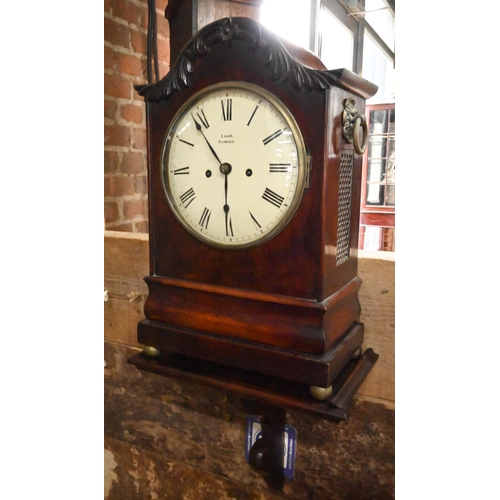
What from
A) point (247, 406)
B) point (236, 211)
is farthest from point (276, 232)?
point (247, 406)

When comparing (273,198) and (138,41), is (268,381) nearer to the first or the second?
(273,198)

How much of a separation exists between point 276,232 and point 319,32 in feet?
5.24

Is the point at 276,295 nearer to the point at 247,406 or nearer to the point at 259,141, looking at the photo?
the point at 259,141

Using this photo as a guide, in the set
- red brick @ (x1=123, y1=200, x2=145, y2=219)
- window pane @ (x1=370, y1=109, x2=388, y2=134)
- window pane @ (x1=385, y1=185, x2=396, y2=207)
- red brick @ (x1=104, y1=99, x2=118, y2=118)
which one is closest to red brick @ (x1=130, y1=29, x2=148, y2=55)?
red brick @ (x1=104, y1=99, x2=118, y2=118)

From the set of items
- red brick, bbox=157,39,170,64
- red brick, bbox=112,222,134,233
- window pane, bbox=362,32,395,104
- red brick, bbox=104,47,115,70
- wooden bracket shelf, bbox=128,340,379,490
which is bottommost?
wooden bracket shelf, bbox=128,340,379,490

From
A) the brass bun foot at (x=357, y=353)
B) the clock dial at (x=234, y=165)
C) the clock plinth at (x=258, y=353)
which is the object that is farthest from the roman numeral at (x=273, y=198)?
the brass bun foot at (x=357, y=353)

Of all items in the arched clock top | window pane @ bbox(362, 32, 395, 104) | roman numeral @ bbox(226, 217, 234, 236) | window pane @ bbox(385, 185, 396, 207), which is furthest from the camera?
window pane @ bbox(385, 185, 396, 207)

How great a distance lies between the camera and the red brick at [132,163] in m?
1.40

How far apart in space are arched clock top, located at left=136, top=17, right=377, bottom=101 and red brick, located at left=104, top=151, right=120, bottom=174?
571mm

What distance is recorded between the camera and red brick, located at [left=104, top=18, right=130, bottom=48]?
1.31 meters

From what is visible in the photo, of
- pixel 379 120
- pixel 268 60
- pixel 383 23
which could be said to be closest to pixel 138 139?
pixel 268 60

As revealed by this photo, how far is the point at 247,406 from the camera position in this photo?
1122 millimetres

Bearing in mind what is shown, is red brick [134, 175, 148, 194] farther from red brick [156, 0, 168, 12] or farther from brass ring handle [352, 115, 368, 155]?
brass ring handle [352, 115, 368, 155]

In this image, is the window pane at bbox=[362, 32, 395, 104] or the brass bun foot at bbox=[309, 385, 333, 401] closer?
the brass bun foot at bbox=[309, 385, 333, 401]
